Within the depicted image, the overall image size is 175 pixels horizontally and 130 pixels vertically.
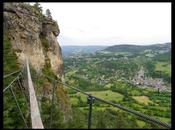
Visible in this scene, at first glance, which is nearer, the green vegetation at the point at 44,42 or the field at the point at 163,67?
the green vegetation at the point at 44,42

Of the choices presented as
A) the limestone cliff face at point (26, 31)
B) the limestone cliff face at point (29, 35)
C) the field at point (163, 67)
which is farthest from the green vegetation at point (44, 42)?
the field at point (163, 67)

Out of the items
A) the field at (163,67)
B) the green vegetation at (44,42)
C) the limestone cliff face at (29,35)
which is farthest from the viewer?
the field at (163,67)

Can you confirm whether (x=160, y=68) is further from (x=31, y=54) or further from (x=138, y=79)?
(x=31, y=54)

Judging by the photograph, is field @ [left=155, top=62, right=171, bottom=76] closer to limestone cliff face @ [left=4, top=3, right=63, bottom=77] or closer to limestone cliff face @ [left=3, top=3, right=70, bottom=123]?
limestone cliff face @ [left=3, top=3, right=70, bottom=123]

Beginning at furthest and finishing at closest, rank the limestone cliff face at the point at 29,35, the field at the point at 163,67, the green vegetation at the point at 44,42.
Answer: the field at the point at 163,67 < the green vegetation at the point at 44,42 < the limestone cliff face at the point at 29,35

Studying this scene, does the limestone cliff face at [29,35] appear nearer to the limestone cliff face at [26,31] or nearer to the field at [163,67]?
the limestone cliff face at [26,31]

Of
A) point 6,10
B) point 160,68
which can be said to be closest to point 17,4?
point 6,10

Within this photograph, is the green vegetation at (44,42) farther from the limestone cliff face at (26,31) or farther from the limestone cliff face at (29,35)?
the limestone cliff face at (26,31)

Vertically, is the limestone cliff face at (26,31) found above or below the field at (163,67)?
above
